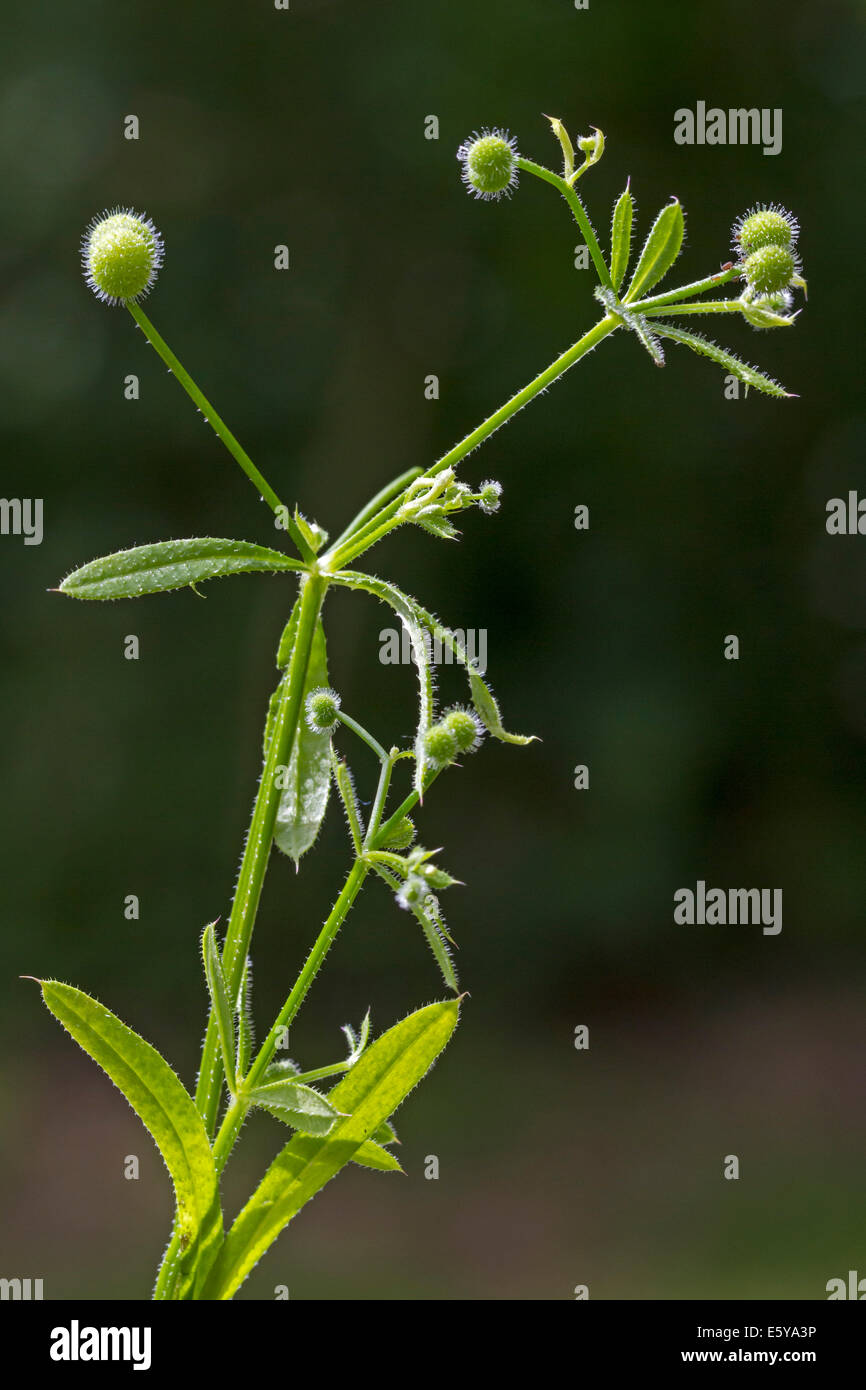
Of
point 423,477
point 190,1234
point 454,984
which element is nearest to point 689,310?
point 423,477

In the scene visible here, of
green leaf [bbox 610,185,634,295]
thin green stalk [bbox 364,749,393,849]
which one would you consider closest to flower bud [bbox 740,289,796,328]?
green leaf [bbox 610,185,634,295]

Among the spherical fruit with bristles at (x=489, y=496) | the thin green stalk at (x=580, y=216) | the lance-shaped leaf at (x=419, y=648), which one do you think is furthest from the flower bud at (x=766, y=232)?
the lance-shaped leaf at (x=419, y=648)

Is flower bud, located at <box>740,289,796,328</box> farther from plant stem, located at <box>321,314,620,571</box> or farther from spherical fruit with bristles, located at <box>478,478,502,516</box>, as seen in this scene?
spherical fruit with bristles, located at <box>478,478,502,516</box>

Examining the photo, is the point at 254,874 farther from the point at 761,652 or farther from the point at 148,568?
the point at 761,652

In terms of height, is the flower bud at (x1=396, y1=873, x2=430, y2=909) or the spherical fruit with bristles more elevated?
the spherical fruit with bristles

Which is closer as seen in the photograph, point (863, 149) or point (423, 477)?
point (423, 477)

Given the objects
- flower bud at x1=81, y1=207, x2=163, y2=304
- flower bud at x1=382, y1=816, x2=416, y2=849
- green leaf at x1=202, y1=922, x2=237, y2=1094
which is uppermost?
flower bud at x1=81, y1=207, x2=163, y2=304
